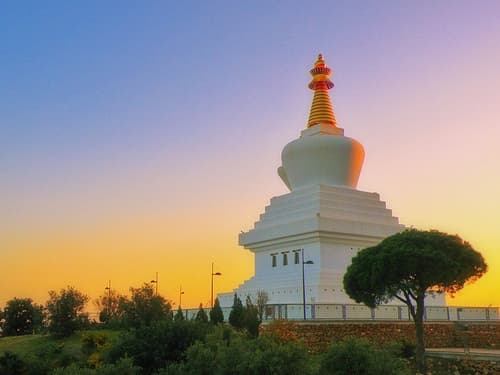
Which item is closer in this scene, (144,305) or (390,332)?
(390,332)

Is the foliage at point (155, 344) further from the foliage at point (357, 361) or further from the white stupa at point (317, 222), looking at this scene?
the white stupa at point (317, 222)

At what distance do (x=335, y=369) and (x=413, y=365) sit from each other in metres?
13.5

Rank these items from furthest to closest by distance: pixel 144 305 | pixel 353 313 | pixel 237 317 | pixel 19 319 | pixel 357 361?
pixel 19 319
pixel 144 305
pixel 353 313
pixel 237 317
pixel 357 361

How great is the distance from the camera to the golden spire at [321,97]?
45.3 m

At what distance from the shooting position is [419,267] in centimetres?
2522

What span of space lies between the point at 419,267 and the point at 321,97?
76.8 ft

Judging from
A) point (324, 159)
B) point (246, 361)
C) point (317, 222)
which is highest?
point (324, 159)

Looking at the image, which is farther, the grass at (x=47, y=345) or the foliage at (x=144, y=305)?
the foliage at (x=144, y=305)

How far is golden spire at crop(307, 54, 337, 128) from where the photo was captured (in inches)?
1785

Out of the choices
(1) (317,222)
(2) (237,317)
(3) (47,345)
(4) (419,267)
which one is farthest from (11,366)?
(1) (317,222)

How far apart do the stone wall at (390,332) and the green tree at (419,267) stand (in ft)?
9.48

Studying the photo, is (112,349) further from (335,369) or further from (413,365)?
(413,365)

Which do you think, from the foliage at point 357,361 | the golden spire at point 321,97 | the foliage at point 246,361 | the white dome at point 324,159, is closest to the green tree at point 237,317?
the foliage at point 246,361

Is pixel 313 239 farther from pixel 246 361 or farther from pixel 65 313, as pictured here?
pixel 246 361
